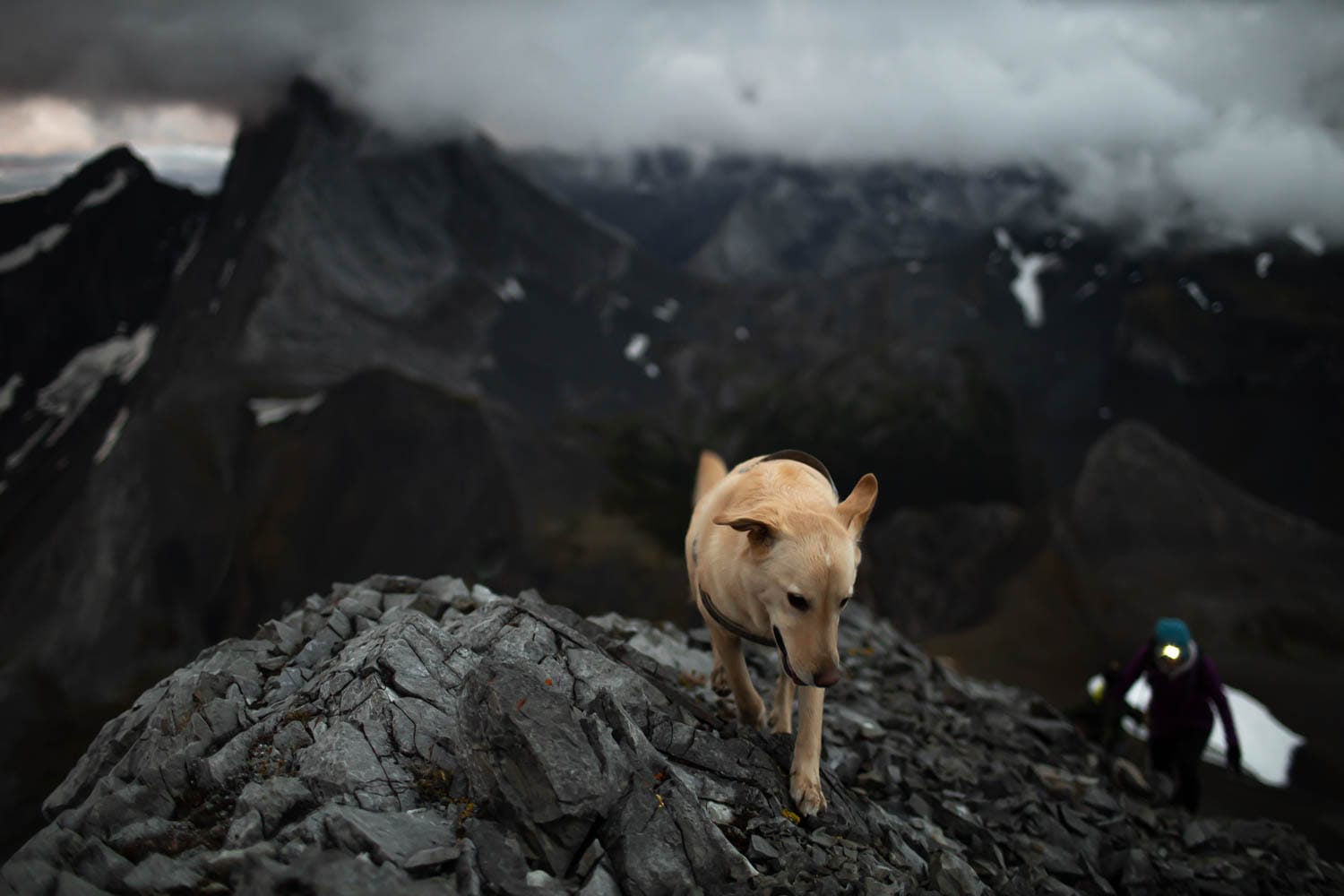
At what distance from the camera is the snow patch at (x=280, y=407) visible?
197ft

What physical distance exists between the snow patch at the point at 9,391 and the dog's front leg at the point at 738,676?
96.7 metres

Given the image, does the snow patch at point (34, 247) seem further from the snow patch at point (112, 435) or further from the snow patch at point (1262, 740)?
the snow patch at point (1262, 740)

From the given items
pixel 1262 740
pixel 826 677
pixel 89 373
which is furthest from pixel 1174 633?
pixel 89 373

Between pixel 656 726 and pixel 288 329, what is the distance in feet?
267

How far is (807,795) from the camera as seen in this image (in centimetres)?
710

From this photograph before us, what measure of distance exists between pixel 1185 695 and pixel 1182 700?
92mm

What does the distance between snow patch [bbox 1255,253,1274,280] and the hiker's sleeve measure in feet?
357

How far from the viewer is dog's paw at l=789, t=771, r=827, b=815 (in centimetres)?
707

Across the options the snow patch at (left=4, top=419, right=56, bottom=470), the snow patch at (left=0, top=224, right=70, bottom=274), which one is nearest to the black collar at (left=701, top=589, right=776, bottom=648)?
the snow patch at (left=4, top=419, right=56, bottom=470)

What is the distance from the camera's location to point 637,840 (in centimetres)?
581

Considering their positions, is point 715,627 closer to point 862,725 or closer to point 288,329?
point 862,725

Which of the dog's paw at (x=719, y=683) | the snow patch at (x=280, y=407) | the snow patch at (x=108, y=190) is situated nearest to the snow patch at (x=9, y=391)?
the snow patch at (x=108, y=190)

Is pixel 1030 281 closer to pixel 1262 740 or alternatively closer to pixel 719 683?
pixel 1262 740

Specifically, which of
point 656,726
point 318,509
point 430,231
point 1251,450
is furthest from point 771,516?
point 430,231
